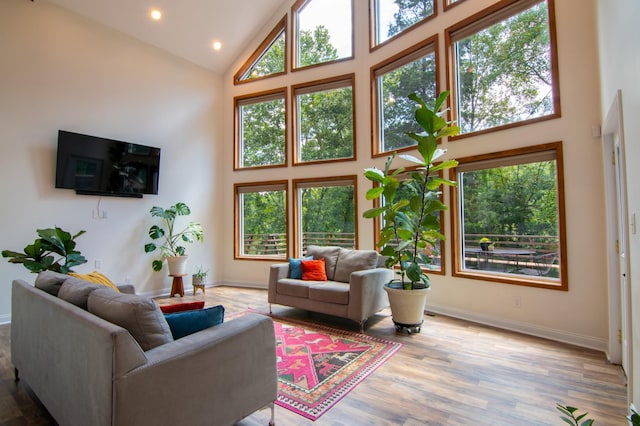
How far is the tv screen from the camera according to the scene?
4.37 m

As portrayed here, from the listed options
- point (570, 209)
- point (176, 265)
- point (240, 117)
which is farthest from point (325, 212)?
point (570, 209)

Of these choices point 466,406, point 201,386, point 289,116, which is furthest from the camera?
point 289,116

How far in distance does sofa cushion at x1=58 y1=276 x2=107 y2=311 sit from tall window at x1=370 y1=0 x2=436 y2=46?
4.84 m

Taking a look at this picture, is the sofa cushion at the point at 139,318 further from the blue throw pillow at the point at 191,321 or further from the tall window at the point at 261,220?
the tall window at the point at 261,220

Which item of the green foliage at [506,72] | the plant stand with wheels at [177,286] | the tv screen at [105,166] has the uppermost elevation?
the green foliage at [506,72]

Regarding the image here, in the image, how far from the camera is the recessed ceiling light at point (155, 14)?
16.5 ft

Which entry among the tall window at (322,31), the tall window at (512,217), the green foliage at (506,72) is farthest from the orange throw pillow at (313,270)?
the tall window at (322,31)

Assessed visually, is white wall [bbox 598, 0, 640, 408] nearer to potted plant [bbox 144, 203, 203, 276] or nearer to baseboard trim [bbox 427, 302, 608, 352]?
baseboard trim [bbox 427, 302, 608, 352]

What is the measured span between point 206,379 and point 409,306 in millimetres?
2413

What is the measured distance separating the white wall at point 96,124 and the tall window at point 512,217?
4.54m

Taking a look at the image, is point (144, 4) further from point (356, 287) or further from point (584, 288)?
point (584, 288)

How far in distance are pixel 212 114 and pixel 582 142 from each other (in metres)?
5.81

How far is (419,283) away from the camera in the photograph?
371cm

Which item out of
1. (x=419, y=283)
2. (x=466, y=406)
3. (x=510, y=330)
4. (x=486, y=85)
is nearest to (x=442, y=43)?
(x=486, y=85)
